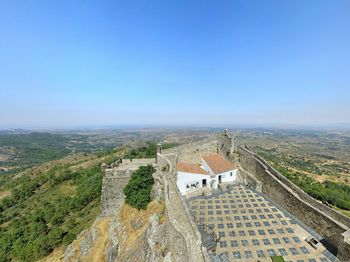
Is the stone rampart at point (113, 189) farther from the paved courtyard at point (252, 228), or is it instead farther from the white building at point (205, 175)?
the paved courtyard at point (252, 228)

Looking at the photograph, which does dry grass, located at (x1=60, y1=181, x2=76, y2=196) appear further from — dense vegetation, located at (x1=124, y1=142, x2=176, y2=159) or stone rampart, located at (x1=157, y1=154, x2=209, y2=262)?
stone rampart, located at (x1=157, y1=154, x2=209, y2=262)

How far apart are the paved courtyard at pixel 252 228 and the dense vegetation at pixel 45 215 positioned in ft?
48.7

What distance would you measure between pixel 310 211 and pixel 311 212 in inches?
2.8

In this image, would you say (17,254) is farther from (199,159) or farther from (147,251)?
(199,159)

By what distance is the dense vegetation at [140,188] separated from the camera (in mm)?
16359

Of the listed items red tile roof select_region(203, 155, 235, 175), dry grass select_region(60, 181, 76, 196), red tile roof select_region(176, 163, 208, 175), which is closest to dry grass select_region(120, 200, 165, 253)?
red tile roof select_region(176, 163, 208, 175)

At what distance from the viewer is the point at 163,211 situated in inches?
530

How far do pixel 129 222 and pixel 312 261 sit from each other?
483 inches

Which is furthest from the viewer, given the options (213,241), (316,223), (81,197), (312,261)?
(81,197)

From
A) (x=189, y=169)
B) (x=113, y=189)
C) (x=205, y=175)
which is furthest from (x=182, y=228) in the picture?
(x=113, y=189)

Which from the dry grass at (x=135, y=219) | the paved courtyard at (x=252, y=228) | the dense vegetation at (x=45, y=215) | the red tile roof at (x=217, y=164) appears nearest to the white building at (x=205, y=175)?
the red tile roof at (x=217, y=164)

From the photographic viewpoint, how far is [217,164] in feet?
69.2

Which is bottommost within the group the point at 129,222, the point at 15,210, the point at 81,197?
the point at 15,210

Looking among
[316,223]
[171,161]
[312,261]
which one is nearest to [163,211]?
[171,161]
